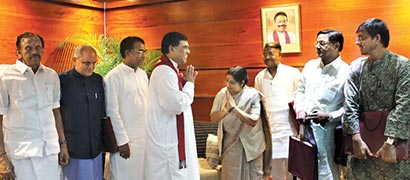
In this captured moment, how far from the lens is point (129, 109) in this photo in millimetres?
3418

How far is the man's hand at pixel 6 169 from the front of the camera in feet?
8.97

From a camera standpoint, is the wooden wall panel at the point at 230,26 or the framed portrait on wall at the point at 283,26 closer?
the wooden wall panel at the point at 230,26

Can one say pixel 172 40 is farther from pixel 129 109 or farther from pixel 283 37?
pixel 283 37

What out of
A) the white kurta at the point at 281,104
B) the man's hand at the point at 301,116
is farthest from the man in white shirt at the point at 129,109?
the white kurta at the point at 281,104

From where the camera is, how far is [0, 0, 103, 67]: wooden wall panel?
505 cm

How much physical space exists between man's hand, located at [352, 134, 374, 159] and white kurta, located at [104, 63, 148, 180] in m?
1.55

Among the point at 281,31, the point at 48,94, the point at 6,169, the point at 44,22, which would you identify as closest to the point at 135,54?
the point at 48,94

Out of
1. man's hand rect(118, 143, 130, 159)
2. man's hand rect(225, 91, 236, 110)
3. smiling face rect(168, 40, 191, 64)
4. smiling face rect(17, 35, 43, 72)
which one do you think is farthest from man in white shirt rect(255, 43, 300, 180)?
smiling face rect(17, 35, 43, 72)

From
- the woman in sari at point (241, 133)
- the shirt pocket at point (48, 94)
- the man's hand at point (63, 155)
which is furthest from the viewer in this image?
the woman in sari at point (241, 133)

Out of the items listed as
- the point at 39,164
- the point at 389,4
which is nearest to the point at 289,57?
the point at 389,4

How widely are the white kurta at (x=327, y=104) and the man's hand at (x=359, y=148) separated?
0.45 meters

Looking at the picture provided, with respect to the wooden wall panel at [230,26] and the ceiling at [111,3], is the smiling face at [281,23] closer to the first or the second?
the wooden wall panel at [230,26]

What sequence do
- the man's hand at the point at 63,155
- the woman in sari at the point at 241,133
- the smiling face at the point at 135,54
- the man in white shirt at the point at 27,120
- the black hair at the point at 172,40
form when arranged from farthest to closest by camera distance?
the woman in sari at the point at 241,133, the smiling face at the point at 135,54, the black hair at the point at 172,40, the man's hand at the point at 63,155, the man in white shirt at the point at 27,120

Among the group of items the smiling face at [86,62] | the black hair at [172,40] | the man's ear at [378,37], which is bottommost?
the smiling face at [86,62]
